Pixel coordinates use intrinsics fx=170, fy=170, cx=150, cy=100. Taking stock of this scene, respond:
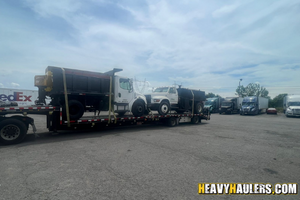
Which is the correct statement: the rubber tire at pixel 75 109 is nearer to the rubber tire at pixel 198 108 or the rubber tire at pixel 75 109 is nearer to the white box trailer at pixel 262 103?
the rubber tire at pixel 198 108

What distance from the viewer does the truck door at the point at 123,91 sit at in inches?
382

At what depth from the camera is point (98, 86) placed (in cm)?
895

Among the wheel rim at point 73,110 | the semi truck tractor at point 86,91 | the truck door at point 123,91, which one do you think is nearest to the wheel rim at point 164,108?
the semi truck tractor at point 86,91

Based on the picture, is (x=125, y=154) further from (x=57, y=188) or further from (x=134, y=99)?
(x=134, y=99)

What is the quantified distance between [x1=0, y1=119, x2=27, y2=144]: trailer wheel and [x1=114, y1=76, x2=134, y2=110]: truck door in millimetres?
4477

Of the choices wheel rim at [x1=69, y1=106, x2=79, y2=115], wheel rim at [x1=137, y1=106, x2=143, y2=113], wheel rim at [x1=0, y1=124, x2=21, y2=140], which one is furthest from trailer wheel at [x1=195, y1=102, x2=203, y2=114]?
wheel rim at [x1=0, y1=124, x2=21, y2=140]

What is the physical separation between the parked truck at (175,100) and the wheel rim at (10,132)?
23.0 feet

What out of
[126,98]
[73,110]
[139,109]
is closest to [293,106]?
[139,109]

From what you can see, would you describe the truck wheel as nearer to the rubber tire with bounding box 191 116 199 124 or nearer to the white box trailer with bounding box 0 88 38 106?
the rubber tire with bounding box 191 116 199 124

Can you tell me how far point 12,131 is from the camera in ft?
21.6

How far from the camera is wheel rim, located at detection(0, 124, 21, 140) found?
21.0ft

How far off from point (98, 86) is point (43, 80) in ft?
8.32

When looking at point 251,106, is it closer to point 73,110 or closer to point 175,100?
point 175,100

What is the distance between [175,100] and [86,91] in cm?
672
